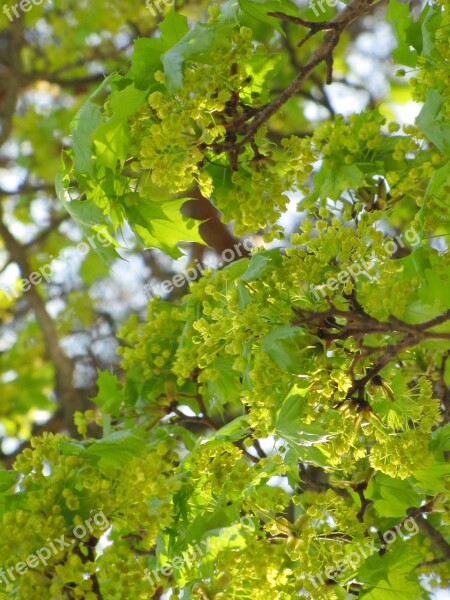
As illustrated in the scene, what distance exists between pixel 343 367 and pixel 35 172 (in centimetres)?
527

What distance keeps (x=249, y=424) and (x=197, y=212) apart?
3.97 meters

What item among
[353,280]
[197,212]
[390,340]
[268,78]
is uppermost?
[268,78]

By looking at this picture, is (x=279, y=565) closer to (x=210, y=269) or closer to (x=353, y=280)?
(x=353, y=280)

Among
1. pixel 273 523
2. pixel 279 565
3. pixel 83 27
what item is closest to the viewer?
pixel 279 565

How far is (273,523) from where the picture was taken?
2137 mm

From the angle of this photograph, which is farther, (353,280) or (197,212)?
(197,212)

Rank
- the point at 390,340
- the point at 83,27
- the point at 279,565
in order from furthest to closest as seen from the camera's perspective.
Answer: the point at 83,27 → the point at 390,340 → the point at 279,565

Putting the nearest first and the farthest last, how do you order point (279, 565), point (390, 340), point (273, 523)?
1. point (279, 565)
2. point (273, 523)
3. point (390, 340)

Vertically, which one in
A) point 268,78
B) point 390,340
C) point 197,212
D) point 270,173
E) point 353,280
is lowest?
point 197,212

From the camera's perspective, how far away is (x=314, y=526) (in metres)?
2.21

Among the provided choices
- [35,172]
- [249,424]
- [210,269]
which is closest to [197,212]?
[35,172]

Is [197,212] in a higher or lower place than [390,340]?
lower

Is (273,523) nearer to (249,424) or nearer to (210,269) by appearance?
(249,424)

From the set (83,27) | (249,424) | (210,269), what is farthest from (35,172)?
(249,424)
